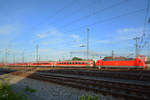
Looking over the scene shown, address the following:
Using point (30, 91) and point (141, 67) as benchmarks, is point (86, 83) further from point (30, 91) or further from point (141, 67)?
point (141, 67)

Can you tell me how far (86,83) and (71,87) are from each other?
128cm

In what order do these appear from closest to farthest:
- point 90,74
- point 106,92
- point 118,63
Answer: point 106,92, point 90,74, point 118,63

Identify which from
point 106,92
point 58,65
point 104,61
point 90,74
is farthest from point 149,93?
point 58,65

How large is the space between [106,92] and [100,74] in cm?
712

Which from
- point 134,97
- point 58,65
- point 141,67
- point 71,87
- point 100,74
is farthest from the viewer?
point 58,65

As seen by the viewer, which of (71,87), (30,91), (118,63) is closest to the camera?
(30,91)

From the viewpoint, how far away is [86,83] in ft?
31.6

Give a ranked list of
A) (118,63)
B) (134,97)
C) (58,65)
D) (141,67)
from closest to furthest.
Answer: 1. (134,97)
2. (141,67)
3. (118,63)
4. (58,65)

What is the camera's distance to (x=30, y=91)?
8484mm

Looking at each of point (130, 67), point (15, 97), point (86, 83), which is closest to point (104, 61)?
point (130, 67)

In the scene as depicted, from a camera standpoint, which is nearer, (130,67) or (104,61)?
(130,67)

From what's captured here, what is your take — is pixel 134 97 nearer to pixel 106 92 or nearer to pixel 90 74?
pixel 106 92

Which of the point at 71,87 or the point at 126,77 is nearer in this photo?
the point at 71,87

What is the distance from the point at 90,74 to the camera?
15.2 meters
